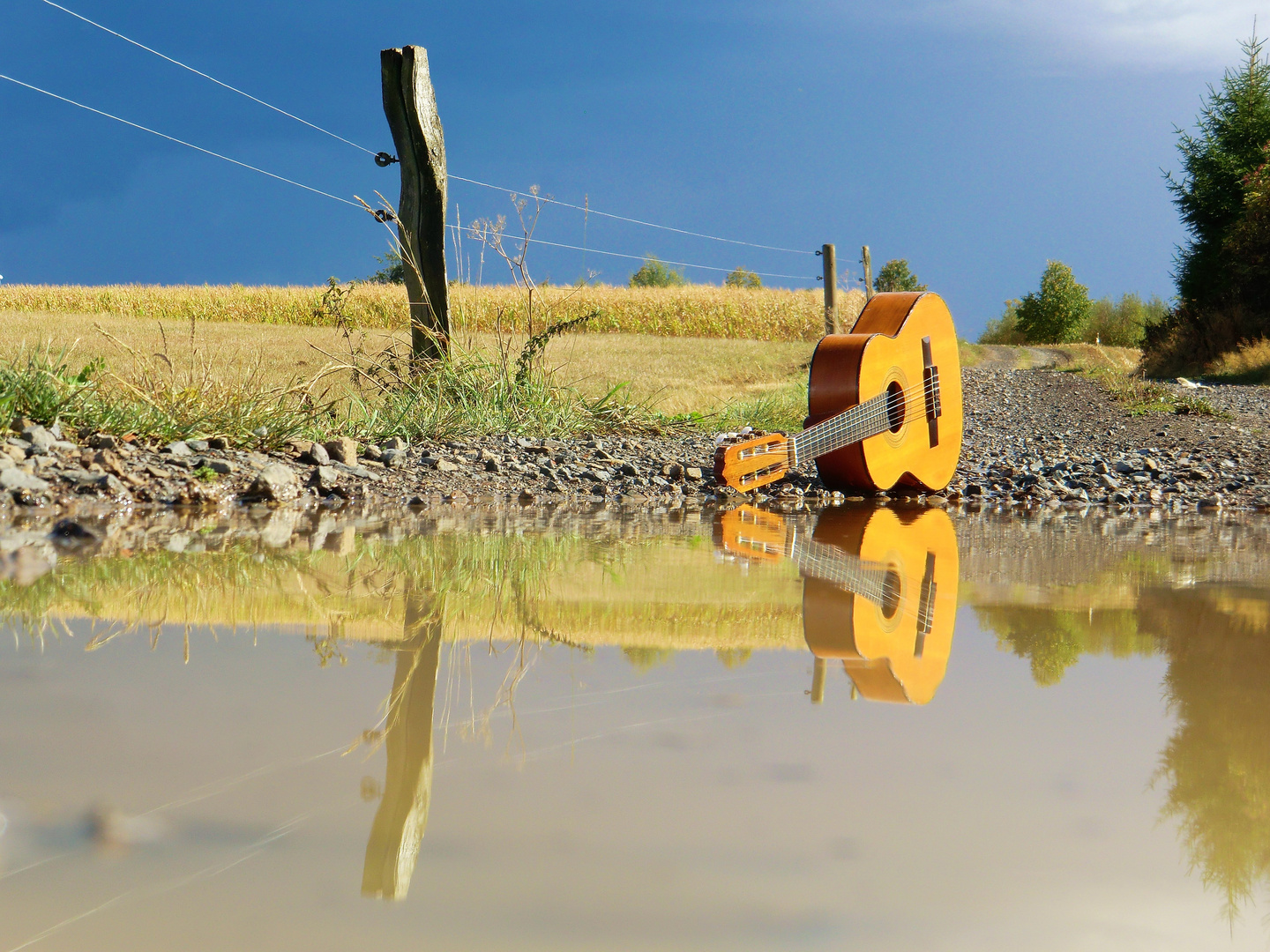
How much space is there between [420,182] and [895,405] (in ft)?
12.7

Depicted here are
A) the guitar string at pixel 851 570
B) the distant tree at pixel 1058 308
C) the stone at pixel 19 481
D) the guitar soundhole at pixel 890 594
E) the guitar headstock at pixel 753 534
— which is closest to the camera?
the guitar soundhole at pixel 890 594

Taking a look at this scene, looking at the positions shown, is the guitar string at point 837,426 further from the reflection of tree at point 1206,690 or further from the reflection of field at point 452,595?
the reflection of tree at point 1206,690

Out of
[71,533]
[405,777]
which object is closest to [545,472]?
[71,533]

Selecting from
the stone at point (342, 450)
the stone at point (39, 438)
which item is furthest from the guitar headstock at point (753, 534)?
the stone at point (39, 438)

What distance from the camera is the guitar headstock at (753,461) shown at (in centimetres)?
439

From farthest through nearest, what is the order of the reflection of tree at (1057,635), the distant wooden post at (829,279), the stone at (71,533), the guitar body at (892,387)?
the distant wooden post at (829,279), the guitar body at (892,387), the stone at (71,533), the reflection of tree at (1057,635)

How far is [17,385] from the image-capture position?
4.27 meters

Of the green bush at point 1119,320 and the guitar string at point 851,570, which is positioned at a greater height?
the green bush at point 1119,320

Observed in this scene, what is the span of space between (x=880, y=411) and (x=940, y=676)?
3.26 meters

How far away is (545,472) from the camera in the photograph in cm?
489

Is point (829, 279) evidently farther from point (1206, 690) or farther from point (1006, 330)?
point (1006, 330)

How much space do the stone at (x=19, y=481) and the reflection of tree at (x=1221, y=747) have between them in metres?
3.96

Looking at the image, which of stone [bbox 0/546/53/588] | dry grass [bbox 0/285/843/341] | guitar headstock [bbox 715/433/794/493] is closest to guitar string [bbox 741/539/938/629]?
guitar headstock [bbox 715/433/794/493]

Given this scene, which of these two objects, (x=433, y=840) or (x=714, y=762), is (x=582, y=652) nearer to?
(x=714, y=762)
